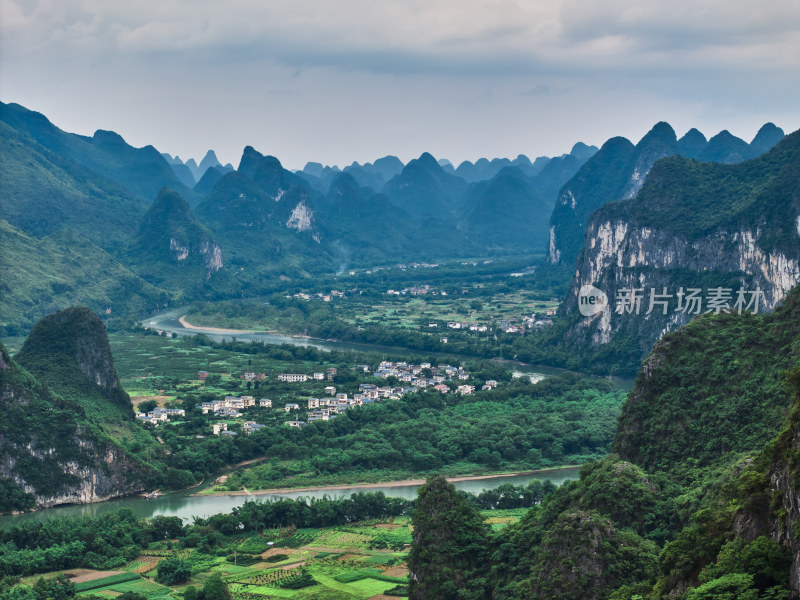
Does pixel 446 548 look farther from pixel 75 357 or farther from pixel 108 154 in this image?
pixel 108 154

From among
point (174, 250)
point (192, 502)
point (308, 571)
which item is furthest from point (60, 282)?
point (308, 571)

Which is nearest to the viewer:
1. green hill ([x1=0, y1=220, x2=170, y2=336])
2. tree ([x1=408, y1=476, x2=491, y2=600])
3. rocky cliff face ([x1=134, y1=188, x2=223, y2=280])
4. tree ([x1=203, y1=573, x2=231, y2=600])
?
tree ([x1=408, y1=476, x2=491, y2=600])

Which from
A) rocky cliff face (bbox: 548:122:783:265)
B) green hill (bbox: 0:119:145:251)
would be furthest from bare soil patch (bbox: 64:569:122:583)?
rocky cliff face (bbox: 548:122:783:265)

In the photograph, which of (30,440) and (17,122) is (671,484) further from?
(17,122)

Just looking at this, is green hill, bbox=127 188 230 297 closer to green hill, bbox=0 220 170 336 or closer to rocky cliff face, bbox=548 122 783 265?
green hill, bbox=0 220 170 336

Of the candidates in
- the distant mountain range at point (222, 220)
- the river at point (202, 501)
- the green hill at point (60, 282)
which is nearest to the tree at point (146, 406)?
the river at point (202, 501)
